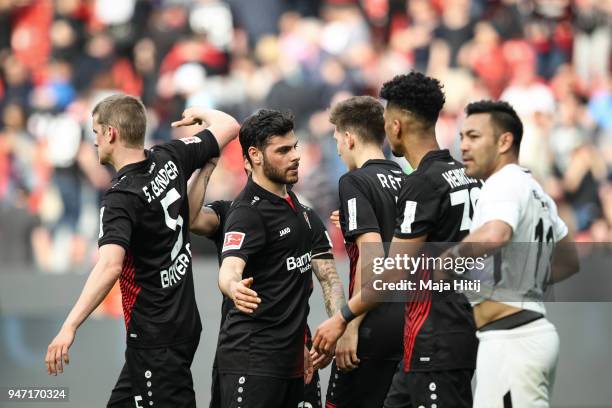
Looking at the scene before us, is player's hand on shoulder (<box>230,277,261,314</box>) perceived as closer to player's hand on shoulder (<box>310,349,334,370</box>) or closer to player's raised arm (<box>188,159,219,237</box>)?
player's hand on shoulder (<box>310,349,334,370</box>)

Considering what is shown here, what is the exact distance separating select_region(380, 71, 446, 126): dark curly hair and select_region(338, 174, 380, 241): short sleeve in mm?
632

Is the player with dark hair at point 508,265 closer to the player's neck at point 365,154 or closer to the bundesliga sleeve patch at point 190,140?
the player's neck at point 365,154

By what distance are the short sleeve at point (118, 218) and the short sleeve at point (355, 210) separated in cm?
131

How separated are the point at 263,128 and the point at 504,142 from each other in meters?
1.82

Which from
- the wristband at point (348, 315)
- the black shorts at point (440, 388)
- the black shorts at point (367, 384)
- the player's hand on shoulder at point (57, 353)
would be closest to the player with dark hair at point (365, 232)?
the black shorts at point (367, 384)

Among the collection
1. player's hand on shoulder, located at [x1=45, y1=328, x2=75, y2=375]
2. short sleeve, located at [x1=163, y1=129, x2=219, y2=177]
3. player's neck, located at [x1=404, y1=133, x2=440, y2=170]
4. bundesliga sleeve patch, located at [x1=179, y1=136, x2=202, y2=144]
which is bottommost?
player's hand on shoulder, located at [x1=45, y1=328, x2=75, y2=375]

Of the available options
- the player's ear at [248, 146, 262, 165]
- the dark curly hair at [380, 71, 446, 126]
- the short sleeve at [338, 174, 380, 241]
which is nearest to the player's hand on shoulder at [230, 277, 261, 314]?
the short sleeve at [338, 174, 380, 241]

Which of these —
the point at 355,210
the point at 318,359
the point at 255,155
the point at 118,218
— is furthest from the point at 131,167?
the point at 318,359

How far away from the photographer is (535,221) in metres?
6.20

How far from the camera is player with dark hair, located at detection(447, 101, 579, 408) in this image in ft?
19.8

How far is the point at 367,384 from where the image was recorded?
783 cm

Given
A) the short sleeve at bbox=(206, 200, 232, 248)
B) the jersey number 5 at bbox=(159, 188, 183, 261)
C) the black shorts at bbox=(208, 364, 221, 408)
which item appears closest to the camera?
the jersey number 5 at bbox=(159, 188, 183, 261)

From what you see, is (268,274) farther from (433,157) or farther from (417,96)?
(417,96)

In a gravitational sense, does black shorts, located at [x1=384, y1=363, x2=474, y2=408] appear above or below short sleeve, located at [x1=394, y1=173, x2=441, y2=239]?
below
